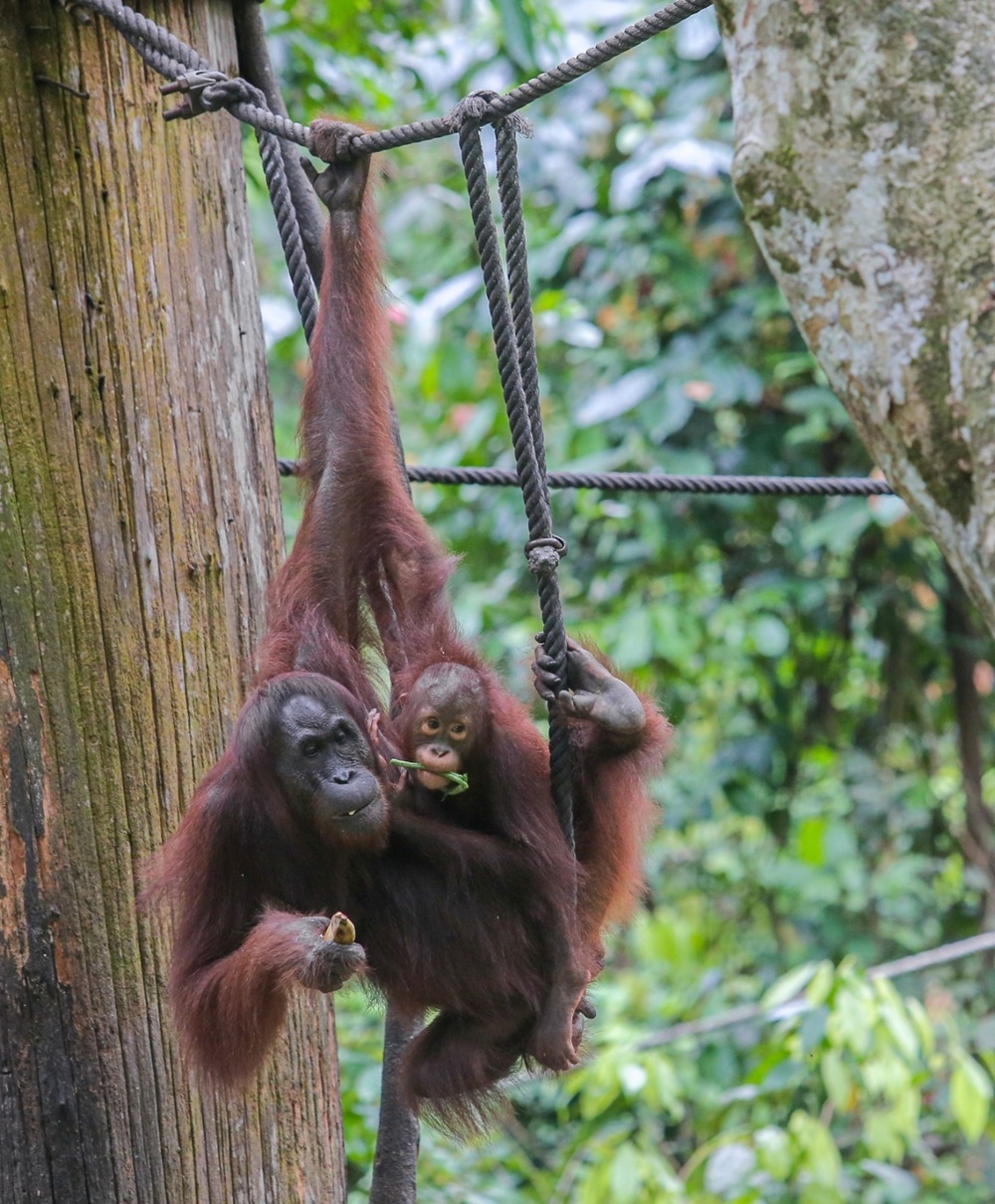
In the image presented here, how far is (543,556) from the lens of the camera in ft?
7.10

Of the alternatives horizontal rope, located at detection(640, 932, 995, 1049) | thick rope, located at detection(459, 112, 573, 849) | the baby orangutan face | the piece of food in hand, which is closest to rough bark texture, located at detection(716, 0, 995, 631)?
thick rope, located at detection(459, 112, 573, 849)

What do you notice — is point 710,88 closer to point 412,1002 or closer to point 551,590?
point 551,590

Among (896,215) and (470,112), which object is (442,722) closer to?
(470,112)

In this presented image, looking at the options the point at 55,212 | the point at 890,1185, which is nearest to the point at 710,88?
the point at 55,212

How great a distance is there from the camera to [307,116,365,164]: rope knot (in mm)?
2252

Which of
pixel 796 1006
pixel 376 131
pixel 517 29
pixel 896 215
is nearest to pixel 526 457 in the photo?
pixel 376 131

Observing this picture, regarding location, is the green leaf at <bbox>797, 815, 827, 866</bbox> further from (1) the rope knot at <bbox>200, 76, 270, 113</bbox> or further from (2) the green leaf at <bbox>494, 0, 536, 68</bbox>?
(1) the rope knot at <bbox>200, 76, 270, 113</bbox>

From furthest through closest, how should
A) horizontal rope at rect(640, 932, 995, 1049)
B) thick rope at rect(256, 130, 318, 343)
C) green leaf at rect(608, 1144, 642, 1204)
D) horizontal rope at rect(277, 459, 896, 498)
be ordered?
horizontal rope at rect(640, 932, 995, 1049) < green leaf at rect(608, 1144, 642, 1204) < horizontal rope at rect(277, 459, 896, 498) < thick rope at rect(256, 130, 318, 343)

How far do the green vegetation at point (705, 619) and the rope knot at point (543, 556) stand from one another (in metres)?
1.92

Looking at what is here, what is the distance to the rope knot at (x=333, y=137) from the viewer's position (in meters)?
2.25

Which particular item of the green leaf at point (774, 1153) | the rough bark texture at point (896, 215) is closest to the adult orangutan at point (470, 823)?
the rough bark texture at point (896, 215)

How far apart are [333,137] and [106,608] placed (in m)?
0.84

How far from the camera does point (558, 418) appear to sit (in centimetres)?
521

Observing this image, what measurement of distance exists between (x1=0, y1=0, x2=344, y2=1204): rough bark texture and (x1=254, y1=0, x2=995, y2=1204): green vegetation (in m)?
1.55
